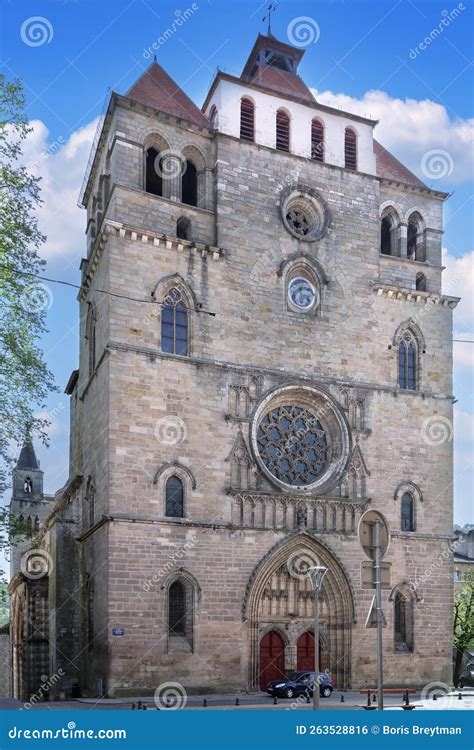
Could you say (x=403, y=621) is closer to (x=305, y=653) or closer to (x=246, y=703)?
(x=305, y=653)

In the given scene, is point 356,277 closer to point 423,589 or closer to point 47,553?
point 423,589

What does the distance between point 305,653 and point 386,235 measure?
17504 mm

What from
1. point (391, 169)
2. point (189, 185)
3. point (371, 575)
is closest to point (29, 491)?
point (189, 185)

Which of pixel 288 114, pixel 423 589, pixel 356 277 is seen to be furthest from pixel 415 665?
pixel 288 114

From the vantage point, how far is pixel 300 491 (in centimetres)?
2934

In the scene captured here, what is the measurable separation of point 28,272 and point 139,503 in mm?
8661

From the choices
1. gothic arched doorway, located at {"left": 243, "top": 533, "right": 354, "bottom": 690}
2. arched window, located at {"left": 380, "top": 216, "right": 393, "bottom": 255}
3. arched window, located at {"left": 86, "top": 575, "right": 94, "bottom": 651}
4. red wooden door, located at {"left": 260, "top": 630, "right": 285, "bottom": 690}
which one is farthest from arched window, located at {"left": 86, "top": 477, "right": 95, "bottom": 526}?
arched window, located at {"left": 380, "top": 216, "right": 393, "bottom": 255}

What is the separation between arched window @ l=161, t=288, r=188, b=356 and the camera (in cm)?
2836

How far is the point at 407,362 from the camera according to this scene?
109 ft

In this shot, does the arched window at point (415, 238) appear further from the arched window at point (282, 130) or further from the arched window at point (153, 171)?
the arched window at point (153, 171)

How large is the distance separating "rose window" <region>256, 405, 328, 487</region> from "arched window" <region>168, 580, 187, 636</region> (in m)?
5.37

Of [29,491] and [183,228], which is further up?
[183,228]

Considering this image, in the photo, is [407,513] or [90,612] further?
[407,513]

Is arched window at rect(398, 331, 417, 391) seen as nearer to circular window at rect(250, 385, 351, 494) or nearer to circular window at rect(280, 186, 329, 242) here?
circular window at rect(250, 385, 351, 494)
